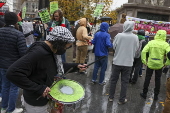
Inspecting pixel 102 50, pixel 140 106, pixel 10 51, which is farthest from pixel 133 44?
pixel 10 51

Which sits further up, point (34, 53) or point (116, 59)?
point (34, 53)

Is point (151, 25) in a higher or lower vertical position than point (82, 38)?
higher

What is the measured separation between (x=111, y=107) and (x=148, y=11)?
918cm

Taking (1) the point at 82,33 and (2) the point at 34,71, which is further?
(1) the point at 82,33

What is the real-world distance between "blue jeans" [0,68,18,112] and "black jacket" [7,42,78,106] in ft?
4.20

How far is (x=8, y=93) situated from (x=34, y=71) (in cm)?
181

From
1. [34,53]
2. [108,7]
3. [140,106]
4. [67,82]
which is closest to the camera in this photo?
[34,53]

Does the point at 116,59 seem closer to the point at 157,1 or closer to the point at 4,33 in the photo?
the point at 4,33

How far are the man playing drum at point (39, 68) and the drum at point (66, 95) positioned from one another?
0.09 metres

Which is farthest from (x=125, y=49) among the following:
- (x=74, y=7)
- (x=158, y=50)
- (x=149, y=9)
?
(x=74, y=7)

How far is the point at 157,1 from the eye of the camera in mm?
11203

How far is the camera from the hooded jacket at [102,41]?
4.62 metres

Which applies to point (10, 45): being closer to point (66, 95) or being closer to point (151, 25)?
point (66, 95)

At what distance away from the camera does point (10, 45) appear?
2.81m
